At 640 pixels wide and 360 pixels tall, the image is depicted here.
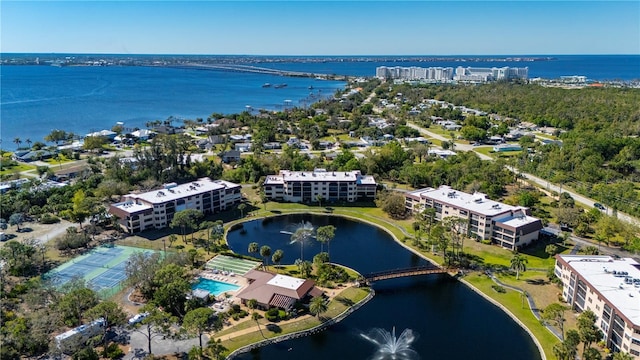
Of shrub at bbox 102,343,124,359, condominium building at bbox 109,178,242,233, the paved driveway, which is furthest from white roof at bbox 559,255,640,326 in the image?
condominium building at bbox 109,178,242,233

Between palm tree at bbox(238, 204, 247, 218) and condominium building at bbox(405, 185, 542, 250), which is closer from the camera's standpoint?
condominium building at bbox(405, 185, 542, 250)

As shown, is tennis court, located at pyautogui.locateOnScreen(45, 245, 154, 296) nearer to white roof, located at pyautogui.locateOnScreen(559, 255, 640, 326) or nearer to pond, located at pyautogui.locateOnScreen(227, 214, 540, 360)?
pond, located at pyautogui.locateOnScreen(227, 214, 540, 360)

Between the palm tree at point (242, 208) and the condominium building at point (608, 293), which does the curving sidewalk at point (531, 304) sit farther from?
the palm tree at point (242, 208)

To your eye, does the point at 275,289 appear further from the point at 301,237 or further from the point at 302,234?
the point at 301,237

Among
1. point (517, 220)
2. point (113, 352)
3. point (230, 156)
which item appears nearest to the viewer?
point (113, 352)

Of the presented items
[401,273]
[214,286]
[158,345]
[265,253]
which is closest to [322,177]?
[265,253]

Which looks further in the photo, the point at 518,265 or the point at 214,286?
the point at 518,265

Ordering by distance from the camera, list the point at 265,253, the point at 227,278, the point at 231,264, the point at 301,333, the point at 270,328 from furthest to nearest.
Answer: the point at 231,264 < the point at 265,253 < the point at 227,278 < the point at 270,328 < the point at 301,333
